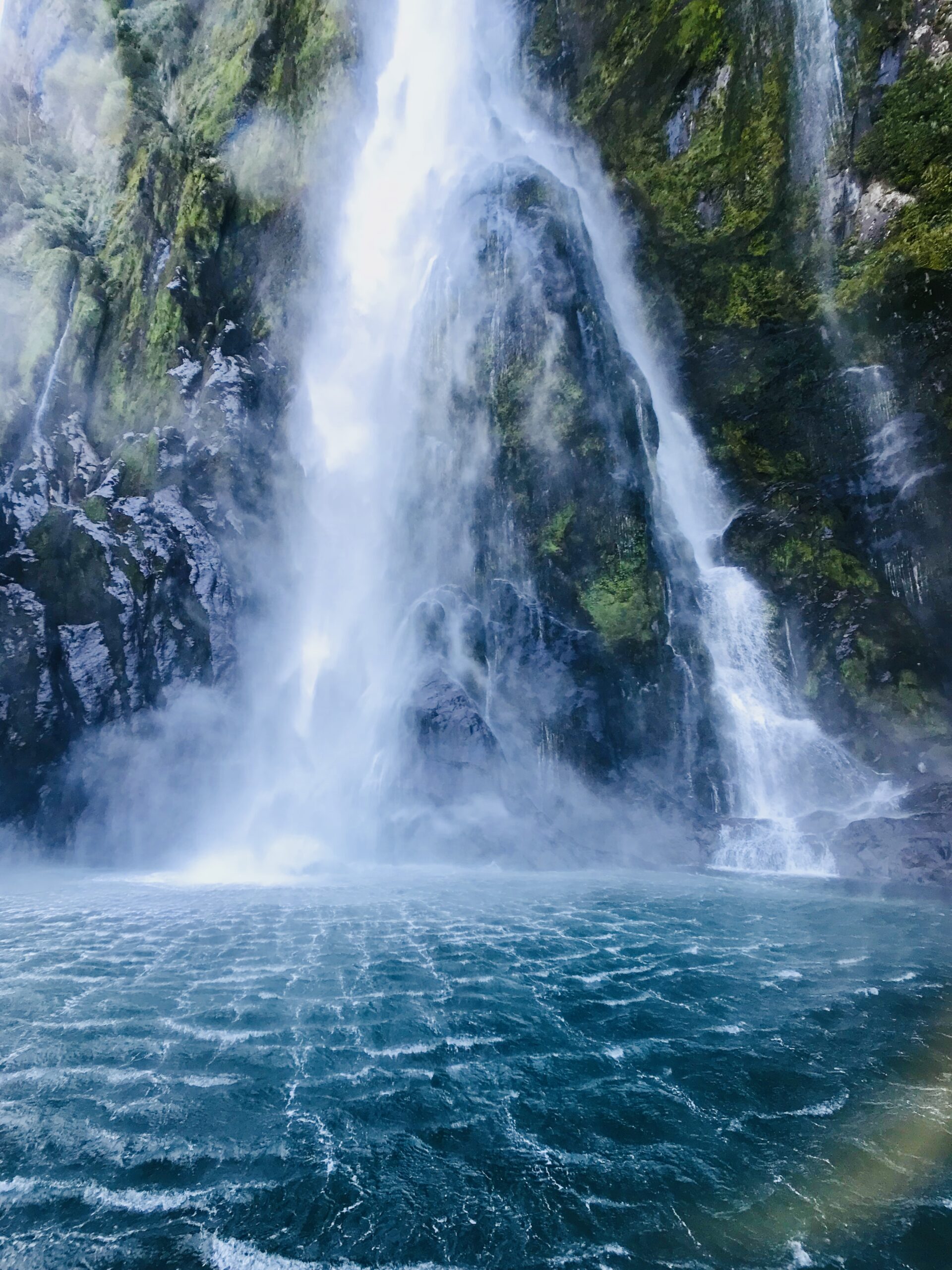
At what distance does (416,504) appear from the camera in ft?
83.1

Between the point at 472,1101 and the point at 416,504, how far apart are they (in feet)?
71.4

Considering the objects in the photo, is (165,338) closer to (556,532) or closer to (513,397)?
(513,397)

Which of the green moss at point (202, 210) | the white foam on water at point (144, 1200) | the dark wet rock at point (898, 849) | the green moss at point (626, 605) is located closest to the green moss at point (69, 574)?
the green moss at point (202, 210)

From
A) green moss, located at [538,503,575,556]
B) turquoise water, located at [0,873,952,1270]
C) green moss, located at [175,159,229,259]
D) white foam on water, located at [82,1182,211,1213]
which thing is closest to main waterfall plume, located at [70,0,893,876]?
green moss, located at [538,503,575,556]

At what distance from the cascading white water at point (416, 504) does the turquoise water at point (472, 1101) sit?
10885mm

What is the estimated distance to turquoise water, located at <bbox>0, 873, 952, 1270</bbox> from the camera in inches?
155

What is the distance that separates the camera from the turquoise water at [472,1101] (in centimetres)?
393

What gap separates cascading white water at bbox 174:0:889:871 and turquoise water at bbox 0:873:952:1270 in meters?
10.9

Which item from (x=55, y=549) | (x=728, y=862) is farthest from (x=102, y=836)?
(x=728, y=862)

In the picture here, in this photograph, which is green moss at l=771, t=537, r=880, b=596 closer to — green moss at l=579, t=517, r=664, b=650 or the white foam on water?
green moss at l=579, t=517, r=664, b=650

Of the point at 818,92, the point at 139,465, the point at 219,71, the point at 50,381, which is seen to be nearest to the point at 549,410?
the point at 818,92

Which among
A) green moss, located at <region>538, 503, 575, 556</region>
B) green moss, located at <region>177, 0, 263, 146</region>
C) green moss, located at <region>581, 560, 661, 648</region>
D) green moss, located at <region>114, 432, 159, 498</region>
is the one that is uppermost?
green moss, located at <region>177, 0, 263, 146</region>

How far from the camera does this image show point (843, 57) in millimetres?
18484

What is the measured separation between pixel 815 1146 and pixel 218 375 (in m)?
25.8
